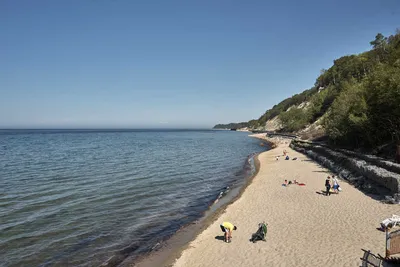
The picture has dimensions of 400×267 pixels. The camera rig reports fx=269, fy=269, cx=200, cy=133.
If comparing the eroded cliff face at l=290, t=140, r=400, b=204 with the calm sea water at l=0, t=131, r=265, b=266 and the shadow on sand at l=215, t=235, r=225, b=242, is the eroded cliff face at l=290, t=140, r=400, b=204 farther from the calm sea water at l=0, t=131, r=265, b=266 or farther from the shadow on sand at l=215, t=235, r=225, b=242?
the shadow on sand at l=215, t=235, r=225, b=242

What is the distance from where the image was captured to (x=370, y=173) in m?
22.7

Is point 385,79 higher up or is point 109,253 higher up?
point 385,79

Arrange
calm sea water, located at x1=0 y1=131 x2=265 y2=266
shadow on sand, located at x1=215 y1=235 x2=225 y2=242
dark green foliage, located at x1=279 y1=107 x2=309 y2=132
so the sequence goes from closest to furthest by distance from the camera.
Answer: calm sea water, located at x1=0 y1=131 x2=265 y2=266 → shadow on sand, located at x1=215 y1=235 x2=225 y2=242 → dark green foliage, located at x1=279 y1=107 x2=309 y2=132

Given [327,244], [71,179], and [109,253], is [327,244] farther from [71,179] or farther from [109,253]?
[71,179]

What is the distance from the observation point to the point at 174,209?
20.2 meters

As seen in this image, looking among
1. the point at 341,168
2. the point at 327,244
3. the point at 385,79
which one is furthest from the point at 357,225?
the point at 385,79

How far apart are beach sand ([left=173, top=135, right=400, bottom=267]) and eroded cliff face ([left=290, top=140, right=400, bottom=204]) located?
0.96 meters

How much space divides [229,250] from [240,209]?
Answer: 21.7ft

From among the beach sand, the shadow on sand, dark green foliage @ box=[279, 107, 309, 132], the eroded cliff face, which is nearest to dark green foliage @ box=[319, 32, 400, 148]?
the eroded cliff face

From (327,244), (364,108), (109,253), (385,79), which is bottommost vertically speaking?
(109,253)

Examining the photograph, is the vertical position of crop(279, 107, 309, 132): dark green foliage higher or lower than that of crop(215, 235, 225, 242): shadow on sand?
higher

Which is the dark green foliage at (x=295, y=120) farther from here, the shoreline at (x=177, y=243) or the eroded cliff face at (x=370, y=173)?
the shoreline at (x=177, y=243)

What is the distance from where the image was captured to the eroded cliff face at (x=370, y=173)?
1852 centimetres

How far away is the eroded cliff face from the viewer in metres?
18.5
